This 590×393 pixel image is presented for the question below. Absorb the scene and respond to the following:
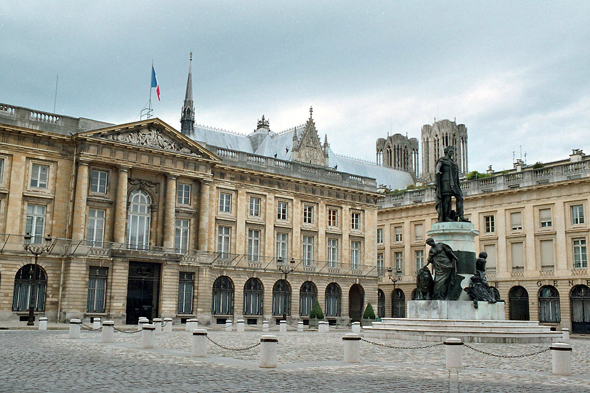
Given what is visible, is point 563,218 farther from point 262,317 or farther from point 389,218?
point 262,317

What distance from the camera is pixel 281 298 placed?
50.6 meters

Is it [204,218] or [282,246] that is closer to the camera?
[204,218]

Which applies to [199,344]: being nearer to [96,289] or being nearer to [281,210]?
[96,289]

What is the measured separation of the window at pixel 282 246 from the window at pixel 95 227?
14.4 metres

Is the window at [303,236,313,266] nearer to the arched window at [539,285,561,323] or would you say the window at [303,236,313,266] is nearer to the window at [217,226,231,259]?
the window at [217,226,231,259]

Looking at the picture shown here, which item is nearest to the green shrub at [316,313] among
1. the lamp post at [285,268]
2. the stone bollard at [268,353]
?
the lamp post at [285,268]

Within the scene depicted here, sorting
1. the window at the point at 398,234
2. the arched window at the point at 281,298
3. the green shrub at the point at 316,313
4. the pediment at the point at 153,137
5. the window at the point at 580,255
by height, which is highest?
the pediment at the point at 153,137

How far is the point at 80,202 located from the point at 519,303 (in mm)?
35054

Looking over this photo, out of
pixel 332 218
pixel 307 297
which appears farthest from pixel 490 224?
pixel 307 297

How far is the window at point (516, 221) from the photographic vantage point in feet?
178

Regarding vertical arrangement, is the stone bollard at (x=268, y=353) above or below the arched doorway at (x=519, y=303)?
below

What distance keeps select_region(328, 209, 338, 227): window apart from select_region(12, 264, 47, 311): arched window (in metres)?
23.6

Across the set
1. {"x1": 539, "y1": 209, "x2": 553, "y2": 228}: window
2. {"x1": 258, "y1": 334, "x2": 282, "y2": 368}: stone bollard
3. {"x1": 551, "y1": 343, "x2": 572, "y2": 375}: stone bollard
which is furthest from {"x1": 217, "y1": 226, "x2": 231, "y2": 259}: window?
{"x1": 551, "y1": 343, "x2": 572, "y2": 375}: stone bollard

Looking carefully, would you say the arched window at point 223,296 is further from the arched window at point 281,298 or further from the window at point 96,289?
the window at point 96,289
